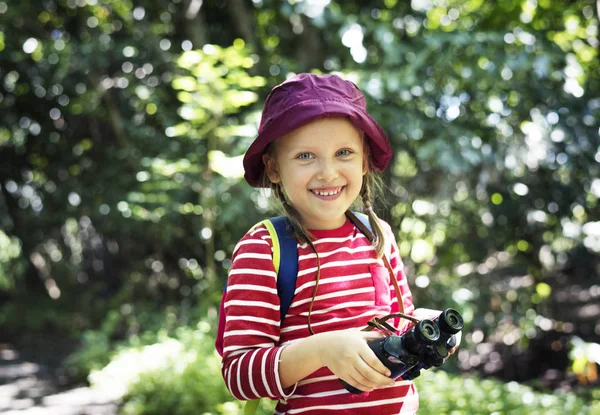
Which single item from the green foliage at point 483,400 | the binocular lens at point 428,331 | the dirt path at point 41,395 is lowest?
the green foliage at point 483,400

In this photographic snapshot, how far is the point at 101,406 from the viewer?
5398 millimetres

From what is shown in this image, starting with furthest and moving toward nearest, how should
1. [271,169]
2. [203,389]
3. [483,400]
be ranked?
1. [203,389]
2. [483,400]
3. [271,169]

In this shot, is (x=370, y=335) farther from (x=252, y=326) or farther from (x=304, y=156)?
(x=304, y=156)

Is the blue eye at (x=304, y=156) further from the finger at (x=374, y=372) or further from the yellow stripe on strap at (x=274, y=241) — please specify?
the finger at (x=374, y=372)

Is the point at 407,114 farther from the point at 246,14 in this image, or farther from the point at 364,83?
the point at 246,14

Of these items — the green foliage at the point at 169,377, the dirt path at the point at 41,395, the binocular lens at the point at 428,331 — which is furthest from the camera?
the dirt path at the point at 41,395

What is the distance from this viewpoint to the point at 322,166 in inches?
59.9

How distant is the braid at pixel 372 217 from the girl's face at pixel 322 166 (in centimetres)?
14

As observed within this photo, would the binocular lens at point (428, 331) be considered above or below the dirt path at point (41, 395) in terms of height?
below

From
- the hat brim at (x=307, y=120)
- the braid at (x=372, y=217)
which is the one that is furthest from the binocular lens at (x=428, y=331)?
the hat brim at (x=307, y=120)

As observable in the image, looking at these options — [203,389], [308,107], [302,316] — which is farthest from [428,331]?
[203,389]

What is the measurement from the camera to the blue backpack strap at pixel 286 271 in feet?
4.82

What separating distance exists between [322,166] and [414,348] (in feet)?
1.64

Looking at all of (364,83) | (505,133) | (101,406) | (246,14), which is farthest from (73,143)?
(505,133)
